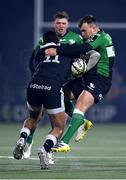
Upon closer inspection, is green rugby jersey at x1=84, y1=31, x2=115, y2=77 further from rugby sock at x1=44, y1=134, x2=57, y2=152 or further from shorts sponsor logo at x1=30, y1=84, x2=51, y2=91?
rugby sock at x1=44, y1=134, x2=57, y2=152

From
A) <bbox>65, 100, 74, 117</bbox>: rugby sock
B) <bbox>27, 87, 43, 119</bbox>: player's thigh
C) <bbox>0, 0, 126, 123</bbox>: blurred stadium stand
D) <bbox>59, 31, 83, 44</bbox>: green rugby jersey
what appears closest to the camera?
<bbox>27, 87, 43, 119</bbox>: player's thigh

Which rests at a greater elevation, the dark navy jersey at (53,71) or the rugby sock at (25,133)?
the dark navy jersey at (53,71)

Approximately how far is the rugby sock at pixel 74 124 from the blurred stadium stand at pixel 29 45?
11.6m

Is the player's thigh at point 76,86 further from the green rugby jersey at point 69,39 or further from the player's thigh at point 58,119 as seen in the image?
the player's thigh at point 58,119

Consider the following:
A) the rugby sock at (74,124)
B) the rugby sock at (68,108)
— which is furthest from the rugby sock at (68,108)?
the rugby sock at (74,124)

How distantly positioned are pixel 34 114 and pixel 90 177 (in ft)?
6.68

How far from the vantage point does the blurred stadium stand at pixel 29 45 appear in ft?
80.3

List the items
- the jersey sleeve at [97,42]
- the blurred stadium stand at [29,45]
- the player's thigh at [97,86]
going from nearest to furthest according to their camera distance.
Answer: the jersey sleeve at [97,42]
the player's thigh at [97,86]
the blurred stadium stand at [29,45]

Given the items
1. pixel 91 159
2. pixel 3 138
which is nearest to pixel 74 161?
pixel 91 159

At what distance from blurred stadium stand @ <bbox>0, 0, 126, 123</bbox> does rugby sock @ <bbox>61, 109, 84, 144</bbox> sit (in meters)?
11.6

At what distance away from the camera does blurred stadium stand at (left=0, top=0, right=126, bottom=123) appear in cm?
2447

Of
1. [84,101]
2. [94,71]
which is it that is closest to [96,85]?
[94,71]

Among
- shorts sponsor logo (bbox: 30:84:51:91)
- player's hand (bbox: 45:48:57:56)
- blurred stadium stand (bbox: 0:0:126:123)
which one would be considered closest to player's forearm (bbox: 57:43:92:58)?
player's hand (bbox: 45:48:57:56)

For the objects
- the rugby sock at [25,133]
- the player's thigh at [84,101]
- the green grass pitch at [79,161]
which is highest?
the player's thigh at [84,101]
